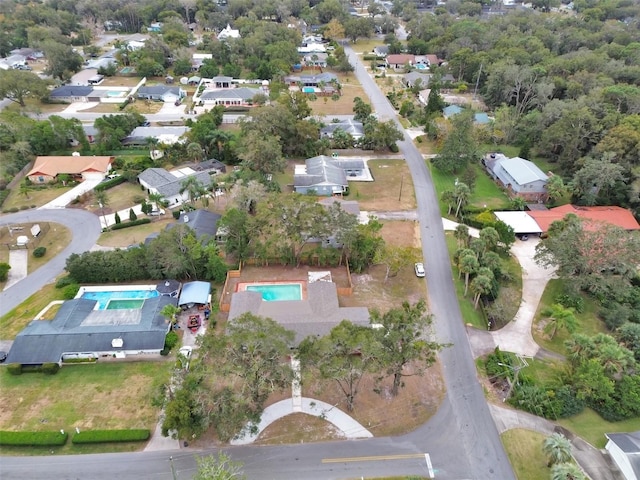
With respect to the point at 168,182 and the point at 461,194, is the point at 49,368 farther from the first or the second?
the point at 461,194

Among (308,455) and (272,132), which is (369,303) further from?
(272,132)

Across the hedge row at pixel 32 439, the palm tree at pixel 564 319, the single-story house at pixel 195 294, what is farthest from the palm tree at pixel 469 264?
the hedge row at pixel 32 439

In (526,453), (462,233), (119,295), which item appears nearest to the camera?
(526,453)

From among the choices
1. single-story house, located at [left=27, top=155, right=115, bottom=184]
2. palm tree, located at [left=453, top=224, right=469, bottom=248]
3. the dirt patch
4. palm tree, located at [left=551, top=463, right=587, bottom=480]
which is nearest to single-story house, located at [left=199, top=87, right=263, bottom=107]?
single-story house, located at [left=27, top=155, right=115, bottom=184]

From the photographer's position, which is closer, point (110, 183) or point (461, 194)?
point (461, 194)

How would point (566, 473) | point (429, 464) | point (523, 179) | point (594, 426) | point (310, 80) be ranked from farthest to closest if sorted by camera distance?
point (310, 80) → point (523, 179) → point (594, 426) → point (429, 464) → point (566, 473)

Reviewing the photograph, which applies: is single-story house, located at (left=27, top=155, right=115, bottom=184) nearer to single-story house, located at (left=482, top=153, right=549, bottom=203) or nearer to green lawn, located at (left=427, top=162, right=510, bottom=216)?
green lawn, located at (left=427, top=162, right=510, bottom=216)

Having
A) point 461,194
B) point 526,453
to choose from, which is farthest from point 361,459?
point 461,194
